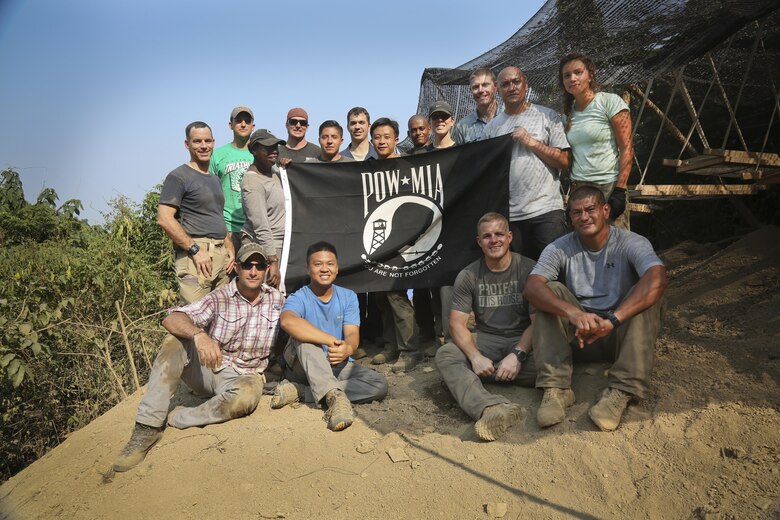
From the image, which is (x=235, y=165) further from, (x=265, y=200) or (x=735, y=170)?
(x=735, y=170)

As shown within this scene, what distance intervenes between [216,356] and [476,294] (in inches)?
72.2

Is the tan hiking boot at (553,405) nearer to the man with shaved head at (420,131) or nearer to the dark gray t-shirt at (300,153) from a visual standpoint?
the man with shaved head at (420,131)

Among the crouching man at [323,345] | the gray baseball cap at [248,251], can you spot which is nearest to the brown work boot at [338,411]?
the crouching man at [323,345]

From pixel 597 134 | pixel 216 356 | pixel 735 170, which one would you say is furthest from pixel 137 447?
pixel 735 170

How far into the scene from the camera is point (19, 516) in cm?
384

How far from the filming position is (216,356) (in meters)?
4.00

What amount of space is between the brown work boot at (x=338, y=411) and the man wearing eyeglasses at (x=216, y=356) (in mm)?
565

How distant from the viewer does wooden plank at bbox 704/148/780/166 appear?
204 inches

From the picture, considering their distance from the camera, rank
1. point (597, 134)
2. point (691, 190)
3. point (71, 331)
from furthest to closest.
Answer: point (71, 331) < point (691, 190) < point (597, 134)

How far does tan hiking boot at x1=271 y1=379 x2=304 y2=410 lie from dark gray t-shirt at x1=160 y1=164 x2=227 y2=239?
55.6 inches

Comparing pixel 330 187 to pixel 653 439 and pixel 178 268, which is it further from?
pixel 653 439

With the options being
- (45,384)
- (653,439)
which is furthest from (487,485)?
(45,384)

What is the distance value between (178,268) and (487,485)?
297 centimetres

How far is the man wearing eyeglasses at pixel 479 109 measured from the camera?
4.77m
